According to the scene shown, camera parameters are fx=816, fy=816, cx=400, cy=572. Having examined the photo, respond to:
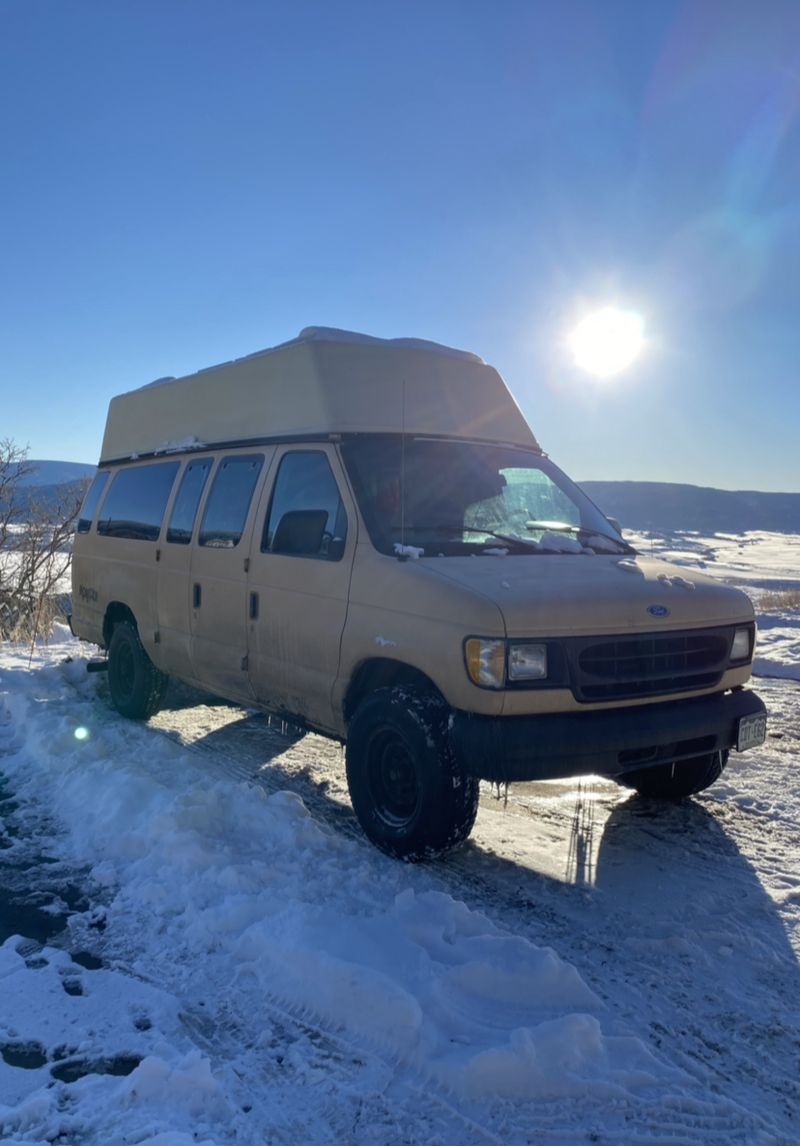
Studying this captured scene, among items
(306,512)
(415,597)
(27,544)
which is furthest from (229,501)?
(27,544)

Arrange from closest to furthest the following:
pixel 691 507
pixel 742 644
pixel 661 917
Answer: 1. pixel 661 917
2. pixel 742 644
3. pixel 691 507

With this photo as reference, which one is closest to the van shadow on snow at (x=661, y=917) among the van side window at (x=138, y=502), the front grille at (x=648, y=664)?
the front grille at (x=648, y=664)

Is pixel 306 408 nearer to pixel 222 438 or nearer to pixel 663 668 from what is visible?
pixel 222 438

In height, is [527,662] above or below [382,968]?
above

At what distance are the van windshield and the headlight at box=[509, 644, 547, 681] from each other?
81cm

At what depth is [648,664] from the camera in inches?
156

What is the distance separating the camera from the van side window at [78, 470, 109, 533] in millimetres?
7602

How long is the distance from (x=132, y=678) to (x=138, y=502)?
1.46 metres

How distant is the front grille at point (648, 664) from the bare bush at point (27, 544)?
1247 centimetres

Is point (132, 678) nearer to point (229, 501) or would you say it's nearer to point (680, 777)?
point (229, 501)

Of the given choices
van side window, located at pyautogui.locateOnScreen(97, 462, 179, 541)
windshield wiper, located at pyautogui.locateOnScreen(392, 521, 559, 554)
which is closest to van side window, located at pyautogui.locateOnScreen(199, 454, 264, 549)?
van side window, located at pyautogui.locateOnScreen(97, 462, 179, 541)

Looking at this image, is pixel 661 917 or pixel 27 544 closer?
pixel 661 917

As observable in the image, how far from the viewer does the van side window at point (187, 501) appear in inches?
233

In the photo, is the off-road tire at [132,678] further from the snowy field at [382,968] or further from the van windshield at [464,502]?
the van windshield at [464,502]
